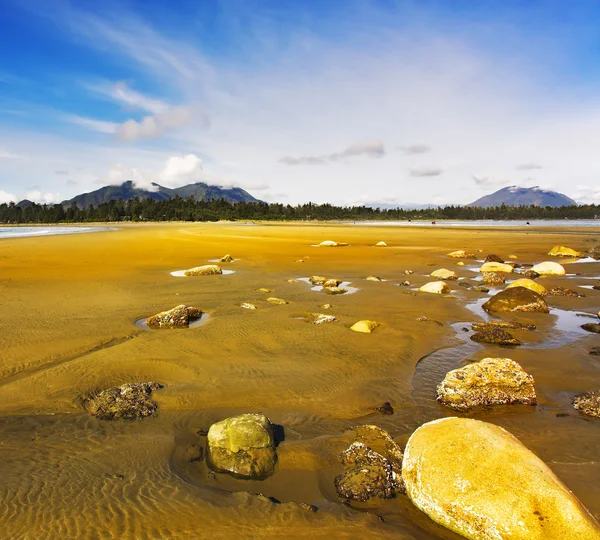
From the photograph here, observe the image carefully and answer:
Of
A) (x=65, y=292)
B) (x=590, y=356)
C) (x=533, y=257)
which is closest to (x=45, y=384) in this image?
(x=65, y=292)

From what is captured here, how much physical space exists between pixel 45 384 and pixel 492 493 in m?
6.90

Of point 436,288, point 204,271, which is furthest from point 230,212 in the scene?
point 436,288

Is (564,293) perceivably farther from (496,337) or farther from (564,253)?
(564,253)

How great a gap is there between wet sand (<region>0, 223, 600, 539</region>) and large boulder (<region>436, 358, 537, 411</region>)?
0.20m

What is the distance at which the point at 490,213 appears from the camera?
18238 centimetres

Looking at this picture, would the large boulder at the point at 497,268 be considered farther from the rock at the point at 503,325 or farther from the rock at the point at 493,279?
the rock at the point at 503,325

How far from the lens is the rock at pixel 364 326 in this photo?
9.91 m

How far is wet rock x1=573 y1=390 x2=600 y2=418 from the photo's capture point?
19.7ft

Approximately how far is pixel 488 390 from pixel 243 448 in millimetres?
4152

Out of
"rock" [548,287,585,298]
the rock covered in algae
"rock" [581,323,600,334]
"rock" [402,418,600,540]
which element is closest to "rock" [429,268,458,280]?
"rock" [548,287,585,298]

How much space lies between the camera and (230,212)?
145m

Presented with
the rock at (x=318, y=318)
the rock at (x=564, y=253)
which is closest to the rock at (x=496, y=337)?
the rock at (x=318, y=318)

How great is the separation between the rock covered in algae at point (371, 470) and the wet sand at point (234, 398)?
14 centimetres

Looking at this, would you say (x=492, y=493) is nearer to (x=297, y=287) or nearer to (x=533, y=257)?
(x=297, y=287)
